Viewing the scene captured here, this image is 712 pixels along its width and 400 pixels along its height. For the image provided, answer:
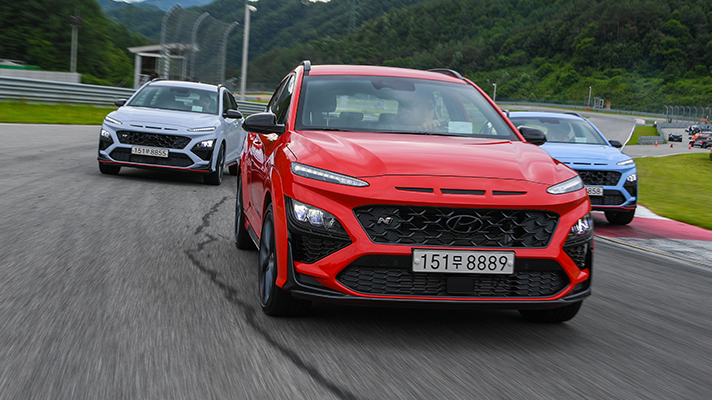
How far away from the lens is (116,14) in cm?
12694

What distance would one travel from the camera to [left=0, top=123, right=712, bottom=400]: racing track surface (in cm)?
307

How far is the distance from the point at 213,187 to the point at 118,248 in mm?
5349

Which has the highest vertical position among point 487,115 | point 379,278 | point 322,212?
point 487,115

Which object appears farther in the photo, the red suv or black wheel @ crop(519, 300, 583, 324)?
black wheel @ crop(519, 300, 583, 324)

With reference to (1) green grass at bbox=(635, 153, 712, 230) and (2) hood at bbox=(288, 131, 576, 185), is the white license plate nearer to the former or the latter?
(2) hood at bbox=(288, 131, 576, 185)

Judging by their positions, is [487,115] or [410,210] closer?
[410,210]

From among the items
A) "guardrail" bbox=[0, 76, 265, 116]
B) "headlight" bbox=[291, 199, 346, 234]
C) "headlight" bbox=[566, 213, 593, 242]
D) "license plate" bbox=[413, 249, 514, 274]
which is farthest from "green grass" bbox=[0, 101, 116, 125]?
"headlight" bbox=[566, 213, 593, 242]

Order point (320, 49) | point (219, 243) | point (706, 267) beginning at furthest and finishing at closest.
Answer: point (320, 49) < point (706, 267) < point (219, 243)

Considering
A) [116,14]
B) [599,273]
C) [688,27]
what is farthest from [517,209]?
[688,27]

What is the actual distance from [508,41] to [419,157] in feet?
552

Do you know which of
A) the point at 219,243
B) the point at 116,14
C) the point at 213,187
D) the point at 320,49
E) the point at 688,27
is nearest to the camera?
the point at 219,243

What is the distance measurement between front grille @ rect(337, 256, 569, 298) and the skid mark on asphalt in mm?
467

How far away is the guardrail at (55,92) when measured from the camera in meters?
24.7

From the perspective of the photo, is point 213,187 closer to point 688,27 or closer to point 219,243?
point 219,243
